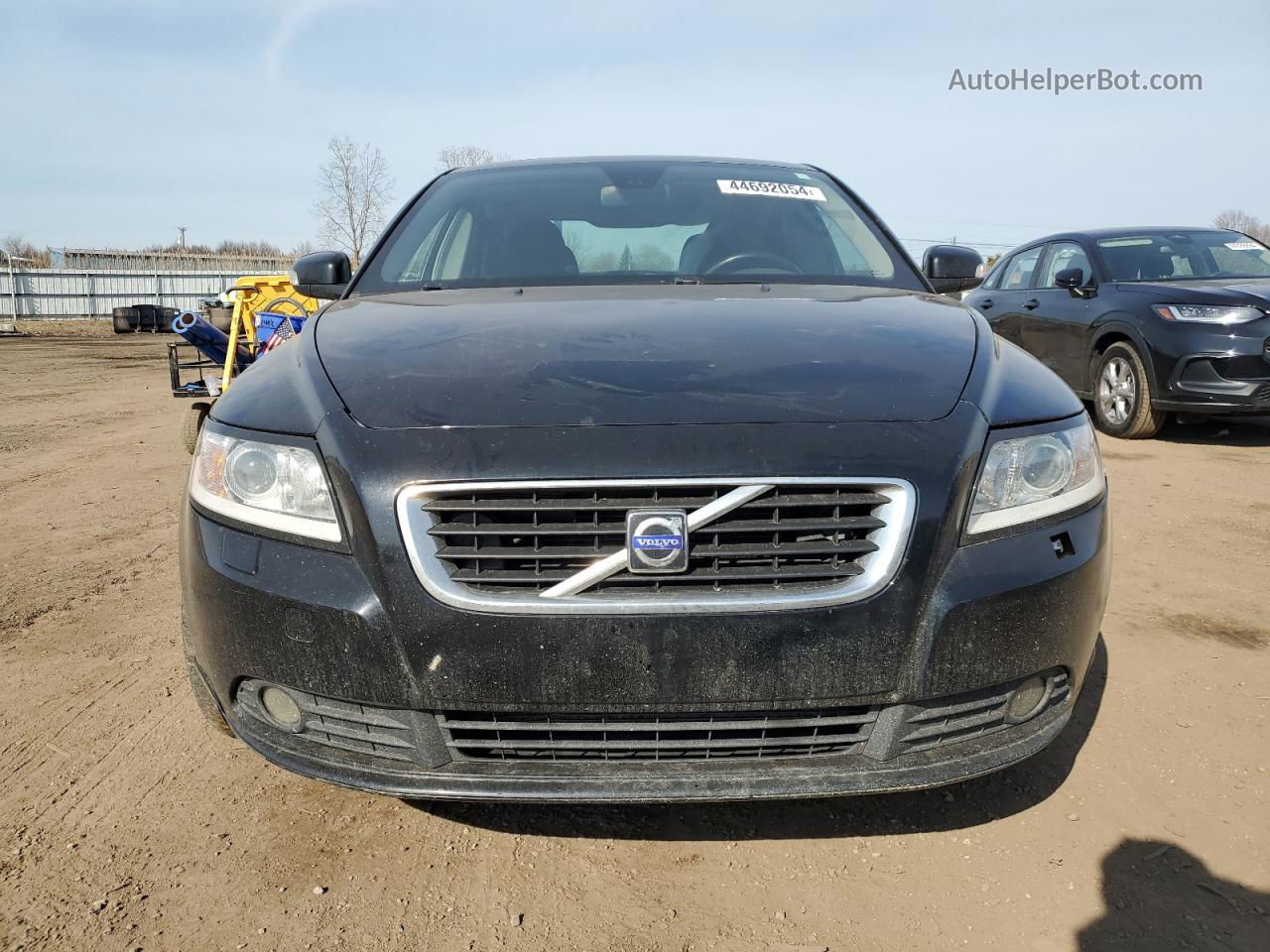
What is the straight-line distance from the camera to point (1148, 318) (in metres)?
7.06

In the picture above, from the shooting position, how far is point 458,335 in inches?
89.2

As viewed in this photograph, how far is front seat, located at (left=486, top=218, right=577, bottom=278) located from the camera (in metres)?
2.97

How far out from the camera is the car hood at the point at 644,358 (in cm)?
186

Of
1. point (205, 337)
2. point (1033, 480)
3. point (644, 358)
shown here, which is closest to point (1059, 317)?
point (1033, 480)

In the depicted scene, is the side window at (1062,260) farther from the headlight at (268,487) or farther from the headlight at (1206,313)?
the headlight at (268,487)

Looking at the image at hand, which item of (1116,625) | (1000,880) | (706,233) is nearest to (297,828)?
(1000,880)

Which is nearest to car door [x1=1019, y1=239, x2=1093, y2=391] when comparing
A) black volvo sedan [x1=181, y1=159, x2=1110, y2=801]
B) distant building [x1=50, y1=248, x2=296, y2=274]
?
black volvo sedan [x1=181, y1=159, x2=1110, y2=801]

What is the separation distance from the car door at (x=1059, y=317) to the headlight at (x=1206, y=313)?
0.72 meters

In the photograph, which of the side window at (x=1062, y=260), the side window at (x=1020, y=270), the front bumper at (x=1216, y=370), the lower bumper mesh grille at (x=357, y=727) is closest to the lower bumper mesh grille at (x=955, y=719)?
the lower bumper mesh grille at (x=357, y=727)

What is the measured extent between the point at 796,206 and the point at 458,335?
1.53 metres

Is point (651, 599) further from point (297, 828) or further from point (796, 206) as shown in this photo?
point (796, 206)

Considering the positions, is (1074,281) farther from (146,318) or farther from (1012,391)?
(146,318)

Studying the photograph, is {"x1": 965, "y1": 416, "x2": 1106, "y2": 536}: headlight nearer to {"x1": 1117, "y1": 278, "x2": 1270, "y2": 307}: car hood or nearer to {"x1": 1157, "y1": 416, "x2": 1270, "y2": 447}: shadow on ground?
{"x1": 1117, "y1": 278, "x2": 1270, "y2": 307}: car hood

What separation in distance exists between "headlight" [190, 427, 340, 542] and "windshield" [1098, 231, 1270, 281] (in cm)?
738
